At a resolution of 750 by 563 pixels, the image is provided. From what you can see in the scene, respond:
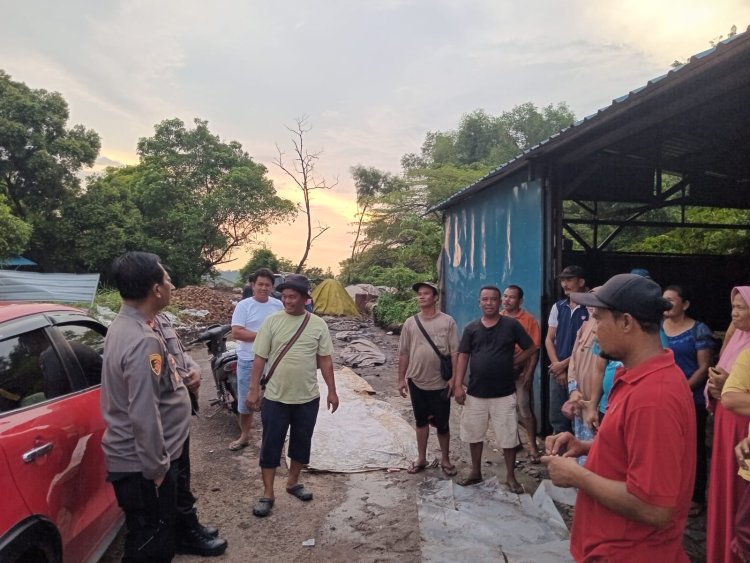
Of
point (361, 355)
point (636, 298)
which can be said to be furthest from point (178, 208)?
point (636, 298)

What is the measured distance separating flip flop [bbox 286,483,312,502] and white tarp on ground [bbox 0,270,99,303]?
7315mm

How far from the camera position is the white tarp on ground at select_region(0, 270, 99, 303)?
32.3 feet

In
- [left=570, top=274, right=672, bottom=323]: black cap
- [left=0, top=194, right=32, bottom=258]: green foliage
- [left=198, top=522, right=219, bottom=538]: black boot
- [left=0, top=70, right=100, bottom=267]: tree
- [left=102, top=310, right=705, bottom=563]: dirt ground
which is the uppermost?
[left=0, top=70, right=100, bottom=267]: tree

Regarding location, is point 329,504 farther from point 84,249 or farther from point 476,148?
point 476,148

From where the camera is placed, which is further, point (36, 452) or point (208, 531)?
point (208, 531)

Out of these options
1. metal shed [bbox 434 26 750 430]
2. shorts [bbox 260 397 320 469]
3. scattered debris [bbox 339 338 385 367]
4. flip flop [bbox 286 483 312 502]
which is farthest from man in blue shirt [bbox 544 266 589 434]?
scattered debris [bbox 339 338 385 367]

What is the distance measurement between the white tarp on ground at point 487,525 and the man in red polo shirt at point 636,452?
1.83m

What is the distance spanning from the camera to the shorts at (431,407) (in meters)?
4.75

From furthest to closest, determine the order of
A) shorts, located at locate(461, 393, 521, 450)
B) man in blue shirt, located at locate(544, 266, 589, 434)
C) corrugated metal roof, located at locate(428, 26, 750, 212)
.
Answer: man in blue shirt, located at locate(544, 266, 589, 434) → shorts, located at locate(461, 393, 521, 450) → corrugated metal roof, located at locate(428, 26, 750, 212)

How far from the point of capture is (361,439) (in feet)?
18.6

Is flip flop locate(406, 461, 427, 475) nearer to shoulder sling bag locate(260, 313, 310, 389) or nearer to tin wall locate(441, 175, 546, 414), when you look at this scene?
shoulder sling bag locate(260, 313, 310, 389)

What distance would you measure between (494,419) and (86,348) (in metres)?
3.19

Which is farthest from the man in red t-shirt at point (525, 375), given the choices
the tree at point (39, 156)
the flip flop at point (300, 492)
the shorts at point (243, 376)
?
the tree at point (39, 156)

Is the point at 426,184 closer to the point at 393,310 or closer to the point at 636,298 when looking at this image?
the point at 393,310
